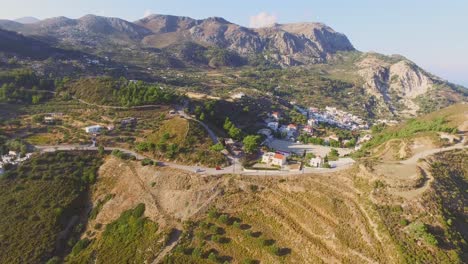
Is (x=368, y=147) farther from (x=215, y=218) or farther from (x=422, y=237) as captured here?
(x=215, y=218)

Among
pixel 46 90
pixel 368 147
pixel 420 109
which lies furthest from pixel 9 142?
pixel 420 109

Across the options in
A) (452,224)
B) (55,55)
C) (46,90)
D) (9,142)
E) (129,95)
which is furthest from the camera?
(55,55)

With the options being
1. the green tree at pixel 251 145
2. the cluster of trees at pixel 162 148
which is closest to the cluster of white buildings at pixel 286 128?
the green tree at pixel 251 145

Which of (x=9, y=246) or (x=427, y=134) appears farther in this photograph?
(x=427, y=134)

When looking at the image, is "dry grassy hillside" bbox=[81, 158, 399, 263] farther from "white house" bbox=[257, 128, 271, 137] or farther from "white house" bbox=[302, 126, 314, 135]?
"white house" bbox=[302, 126, 314, 135]

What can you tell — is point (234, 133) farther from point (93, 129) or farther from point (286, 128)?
point (286, 128)

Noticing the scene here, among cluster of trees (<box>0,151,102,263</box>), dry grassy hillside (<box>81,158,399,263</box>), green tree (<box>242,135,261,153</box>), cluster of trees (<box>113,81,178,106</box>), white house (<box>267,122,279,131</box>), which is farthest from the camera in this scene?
white house (<box>267,122,279,131</box>)

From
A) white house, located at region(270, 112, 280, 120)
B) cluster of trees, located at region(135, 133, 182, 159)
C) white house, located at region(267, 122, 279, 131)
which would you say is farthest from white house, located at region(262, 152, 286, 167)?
white house, located at region(270, 112, 280, 120)
